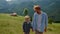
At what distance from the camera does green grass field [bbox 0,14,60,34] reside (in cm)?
826

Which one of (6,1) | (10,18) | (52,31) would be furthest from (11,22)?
(52,31)

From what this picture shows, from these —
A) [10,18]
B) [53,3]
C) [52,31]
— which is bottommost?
[52,31]

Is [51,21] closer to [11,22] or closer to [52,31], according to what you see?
[52,31]

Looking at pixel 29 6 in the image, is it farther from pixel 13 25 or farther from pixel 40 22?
pixel 40 22

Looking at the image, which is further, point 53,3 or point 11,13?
point 53,3

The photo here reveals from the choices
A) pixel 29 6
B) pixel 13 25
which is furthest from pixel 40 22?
pixel 29 6

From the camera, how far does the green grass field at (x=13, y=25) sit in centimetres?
826

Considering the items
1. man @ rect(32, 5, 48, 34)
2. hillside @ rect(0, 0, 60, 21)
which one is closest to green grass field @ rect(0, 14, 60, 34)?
hillside @ rect(0, 0, 60, 21)

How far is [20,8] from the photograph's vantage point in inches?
372

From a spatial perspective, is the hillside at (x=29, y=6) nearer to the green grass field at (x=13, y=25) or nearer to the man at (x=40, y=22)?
the green grass field at (x=13, y=25)

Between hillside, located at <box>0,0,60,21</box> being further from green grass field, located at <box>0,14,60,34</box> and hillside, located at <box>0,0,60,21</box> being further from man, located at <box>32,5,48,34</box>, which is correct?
man, located at <box>32,5,48,34</box>

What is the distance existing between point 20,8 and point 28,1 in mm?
568

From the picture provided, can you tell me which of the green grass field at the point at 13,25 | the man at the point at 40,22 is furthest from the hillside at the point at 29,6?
the man at the point at 40,22

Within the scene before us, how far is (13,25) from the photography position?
28.0 feet
